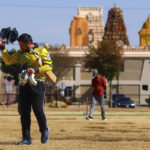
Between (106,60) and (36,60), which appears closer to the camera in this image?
(36,60)

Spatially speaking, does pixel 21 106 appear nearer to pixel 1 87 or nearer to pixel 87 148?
pixel 87 148

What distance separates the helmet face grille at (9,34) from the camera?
830 centimetres

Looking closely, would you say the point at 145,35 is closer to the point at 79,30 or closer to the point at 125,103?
the point at 79,30

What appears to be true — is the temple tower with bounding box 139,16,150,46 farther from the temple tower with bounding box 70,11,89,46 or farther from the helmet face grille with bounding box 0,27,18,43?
the helmet face grille with bounding box 0,27,18,43

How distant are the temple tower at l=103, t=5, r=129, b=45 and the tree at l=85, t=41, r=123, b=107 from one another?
2858 inches

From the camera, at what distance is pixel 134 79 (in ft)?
250

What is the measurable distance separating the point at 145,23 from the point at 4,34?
11104 centimetres

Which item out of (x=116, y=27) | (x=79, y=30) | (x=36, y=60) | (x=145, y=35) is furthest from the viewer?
(x=79, y=30)

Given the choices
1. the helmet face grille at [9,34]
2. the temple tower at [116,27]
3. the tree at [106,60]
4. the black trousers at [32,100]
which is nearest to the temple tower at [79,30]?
Result: the temple tower at [116,27]

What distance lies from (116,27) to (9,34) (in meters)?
130

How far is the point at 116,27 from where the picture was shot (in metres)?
138

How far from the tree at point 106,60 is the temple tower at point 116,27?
238ft

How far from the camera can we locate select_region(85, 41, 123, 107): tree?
58.7 metres

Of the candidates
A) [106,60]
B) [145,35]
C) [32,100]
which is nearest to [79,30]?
[145,35]
